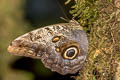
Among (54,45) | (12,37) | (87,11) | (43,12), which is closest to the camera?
(87,11)

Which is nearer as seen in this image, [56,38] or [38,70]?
[56,38]

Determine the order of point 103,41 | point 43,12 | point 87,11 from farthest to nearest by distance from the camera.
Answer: point 43,12 < point 87,11 < point 103,41

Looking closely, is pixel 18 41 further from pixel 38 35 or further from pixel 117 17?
pixel 117 17

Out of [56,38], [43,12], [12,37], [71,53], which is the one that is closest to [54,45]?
[56,38]

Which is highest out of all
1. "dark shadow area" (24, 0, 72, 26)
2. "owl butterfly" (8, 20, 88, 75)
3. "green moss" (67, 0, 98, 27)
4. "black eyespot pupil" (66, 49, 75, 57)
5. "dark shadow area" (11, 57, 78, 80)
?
"dark shadow area" (24, 0, 72, 26)

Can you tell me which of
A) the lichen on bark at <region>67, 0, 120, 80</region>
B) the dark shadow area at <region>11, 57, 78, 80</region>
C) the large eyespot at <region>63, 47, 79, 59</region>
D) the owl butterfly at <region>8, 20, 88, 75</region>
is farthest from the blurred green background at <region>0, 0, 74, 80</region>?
the lichen on bark at <region>67, 0, 120, 80</region>

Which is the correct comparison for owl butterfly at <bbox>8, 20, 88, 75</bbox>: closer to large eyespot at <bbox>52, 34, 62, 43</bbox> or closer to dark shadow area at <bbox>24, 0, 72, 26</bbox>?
large eyespot at <bbox>52, 34, 62, 43</bbox>

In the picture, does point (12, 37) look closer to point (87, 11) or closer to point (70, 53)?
point (70, 53)
